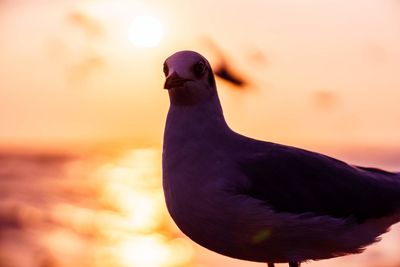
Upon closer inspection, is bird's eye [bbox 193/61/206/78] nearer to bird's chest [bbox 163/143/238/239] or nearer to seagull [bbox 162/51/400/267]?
seagull [bbox 162/51/400/267]

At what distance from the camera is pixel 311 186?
7.98 metres

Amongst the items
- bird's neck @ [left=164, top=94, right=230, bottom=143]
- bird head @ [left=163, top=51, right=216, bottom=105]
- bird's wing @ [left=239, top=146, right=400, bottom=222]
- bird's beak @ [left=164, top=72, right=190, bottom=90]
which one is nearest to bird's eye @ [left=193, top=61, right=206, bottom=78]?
bird head @ [left=163, top=51, right=216, bottom=105]

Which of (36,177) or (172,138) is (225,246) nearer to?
(172,138)

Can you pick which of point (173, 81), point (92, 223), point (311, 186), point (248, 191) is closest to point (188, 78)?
point (173, 81)

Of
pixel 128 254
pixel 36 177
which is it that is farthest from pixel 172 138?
pixel 36 177

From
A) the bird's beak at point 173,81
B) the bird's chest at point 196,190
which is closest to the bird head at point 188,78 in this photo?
the bird's beak at point 173,81

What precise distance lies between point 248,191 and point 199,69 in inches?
49.0

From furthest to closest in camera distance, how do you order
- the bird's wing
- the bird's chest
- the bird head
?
the bird's wing → the bird head → the bird's chest

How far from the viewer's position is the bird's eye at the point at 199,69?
7613 millimetres

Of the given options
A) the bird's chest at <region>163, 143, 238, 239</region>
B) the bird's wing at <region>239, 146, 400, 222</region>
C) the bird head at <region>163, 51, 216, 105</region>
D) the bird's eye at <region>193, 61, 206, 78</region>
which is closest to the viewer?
the bird's chest at <region>163, 143, 238, 239</region>

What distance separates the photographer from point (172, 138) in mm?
7723

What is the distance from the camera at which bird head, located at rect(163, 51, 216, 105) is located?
7465 mm

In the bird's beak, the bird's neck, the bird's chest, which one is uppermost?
the bird's beak

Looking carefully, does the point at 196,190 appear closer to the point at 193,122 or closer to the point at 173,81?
the point at 193,122
